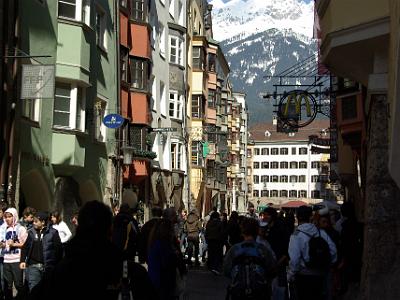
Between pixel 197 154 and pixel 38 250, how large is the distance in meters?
40.6

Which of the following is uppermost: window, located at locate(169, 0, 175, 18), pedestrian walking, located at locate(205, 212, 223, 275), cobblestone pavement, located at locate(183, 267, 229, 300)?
window, located at locate(169, 0, 175, 18)

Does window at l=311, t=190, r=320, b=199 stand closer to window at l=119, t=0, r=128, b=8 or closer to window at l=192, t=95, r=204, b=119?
window at l=192, t=95, r=204, b=119

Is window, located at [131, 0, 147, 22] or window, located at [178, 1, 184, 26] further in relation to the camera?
window, located at [178, 1, 184, 26]

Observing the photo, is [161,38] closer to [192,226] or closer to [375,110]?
[192,226]

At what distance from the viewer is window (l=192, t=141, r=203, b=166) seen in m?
52.9

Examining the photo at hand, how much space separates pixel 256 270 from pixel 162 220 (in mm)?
1788

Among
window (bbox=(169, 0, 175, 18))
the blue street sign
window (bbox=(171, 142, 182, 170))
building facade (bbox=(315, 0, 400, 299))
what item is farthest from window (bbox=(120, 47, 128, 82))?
building facade (bbox=(315, 0, 400, 299))

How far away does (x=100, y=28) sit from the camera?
1147 inches

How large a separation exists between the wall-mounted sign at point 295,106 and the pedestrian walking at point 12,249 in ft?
58.1

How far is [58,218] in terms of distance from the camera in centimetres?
1523

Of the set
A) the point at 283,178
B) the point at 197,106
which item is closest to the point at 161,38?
the point at 197,106

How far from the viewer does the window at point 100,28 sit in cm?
2869

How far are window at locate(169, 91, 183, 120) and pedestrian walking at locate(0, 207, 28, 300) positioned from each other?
1224 inches

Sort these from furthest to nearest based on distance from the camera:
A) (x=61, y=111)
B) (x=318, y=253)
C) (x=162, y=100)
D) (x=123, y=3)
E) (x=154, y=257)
Answer: (x=162, y=100)
(x=123, y=3)
(x=61, y=111)
(x=318, y=253)
(x=154, y=257)
